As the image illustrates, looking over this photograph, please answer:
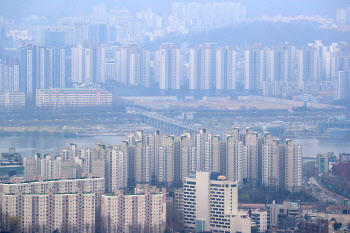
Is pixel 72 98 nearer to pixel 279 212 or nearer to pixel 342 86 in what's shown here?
pixel 342 86

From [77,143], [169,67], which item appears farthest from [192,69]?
[77,143]

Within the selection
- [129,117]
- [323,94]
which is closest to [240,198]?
[129,117]

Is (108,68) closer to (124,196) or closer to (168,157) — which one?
(168,157)

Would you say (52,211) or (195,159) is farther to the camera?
(195,159)

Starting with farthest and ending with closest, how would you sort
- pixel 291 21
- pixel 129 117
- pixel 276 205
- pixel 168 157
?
pixel 291 21
pixel 129 117
pixel 168 157
pixel 276 205

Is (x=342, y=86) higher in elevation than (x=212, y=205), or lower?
higher

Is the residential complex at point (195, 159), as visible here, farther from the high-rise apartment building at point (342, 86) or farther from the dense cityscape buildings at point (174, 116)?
the high-rise apartment building at point (342, 86)

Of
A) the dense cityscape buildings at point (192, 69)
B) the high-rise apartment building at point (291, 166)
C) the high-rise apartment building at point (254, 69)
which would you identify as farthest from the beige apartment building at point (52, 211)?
the high-rise apartment building at point (254, 69)

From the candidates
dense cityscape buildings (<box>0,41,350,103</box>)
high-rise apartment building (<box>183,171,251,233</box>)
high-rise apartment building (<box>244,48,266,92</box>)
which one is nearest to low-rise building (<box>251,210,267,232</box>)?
high-rise apartment building (<box>183,171,251,233</box>)
